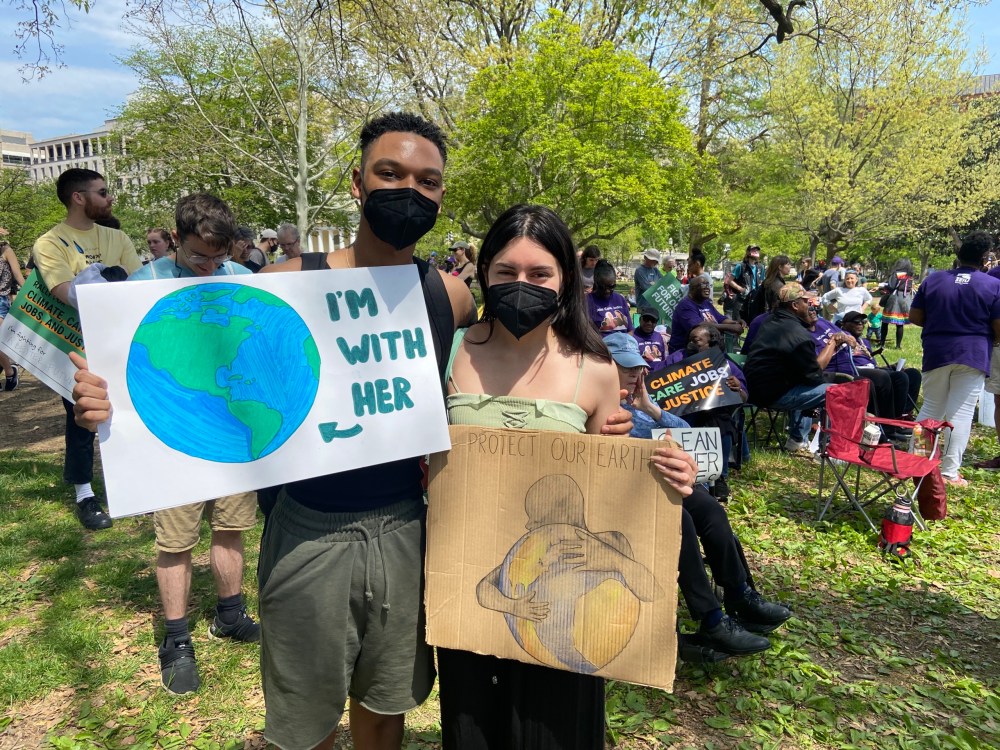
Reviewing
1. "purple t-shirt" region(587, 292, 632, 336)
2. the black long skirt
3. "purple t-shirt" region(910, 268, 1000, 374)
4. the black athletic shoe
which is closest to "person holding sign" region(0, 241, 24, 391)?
the black athletic shoe

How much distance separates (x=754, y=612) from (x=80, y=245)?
4734 mm

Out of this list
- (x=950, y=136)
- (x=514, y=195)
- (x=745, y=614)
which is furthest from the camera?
(x=950, y=136)

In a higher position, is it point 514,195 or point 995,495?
point 514,195

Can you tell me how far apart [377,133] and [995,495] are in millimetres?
6554

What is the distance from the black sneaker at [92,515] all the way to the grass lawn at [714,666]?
0.12 metres

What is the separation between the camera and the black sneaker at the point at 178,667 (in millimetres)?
2822

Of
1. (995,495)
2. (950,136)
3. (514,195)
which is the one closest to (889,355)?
(995,495)

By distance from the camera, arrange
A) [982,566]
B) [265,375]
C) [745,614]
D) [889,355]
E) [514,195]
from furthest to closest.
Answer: [514,195], [889,355], [982,566], [745,614], [265,375]

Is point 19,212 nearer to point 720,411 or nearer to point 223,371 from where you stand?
point 720,411

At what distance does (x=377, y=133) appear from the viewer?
5.52ft

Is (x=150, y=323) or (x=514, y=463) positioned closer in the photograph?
(x=150, y=323)

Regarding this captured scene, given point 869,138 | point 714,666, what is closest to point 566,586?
point 714,666

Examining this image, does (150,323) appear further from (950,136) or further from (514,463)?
(950,136)

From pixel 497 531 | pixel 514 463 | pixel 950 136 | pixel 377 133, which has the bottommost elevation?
pixel 497 531
